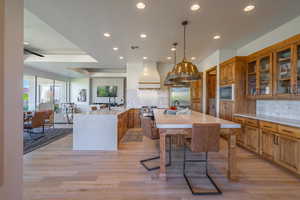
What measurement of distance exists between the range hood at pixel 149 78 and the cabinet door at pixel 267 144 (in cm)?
395

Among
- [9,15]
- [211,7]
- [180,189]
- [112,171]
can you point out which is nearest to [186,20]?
[211,7]

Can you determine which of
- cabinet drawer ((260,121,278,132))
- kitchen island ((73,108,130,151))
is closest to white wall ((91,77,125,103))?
kitchen island ((73,108,130,151))

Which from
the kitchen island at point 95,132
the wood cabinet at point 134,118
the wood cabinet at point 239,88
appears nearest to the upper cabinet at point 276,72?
the wood cabinet at point 239,88

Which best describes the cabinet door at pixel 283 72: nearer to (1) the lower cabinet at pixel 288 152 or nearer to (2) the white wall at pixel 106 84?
(1) the lower cabinet at pixel 288 152

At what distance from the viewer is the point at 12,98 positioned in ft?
4.24

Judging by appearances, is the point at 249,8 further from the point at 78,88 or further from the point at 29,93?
the point at 78,88

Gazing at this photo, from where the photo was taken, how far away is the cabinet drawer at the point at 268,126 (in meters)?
2.61

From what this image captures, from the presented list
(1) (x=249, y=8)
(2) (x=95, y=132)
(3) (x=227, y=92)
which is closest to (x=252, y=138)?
(3) (x=227, y=92)

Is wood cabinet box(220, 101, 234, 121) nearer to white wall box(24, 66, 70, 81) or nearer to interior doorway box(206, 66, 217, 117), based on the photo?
interior doorway box(206, 66, 217, 117)

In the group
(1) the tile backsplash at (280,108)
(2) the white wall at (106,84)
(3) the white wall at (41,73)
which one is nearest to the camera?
(1) the tile backsplash at (280,108)

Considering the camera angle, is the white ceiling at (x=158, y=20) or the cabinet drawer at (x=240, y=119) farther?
the cabinet drawer at (x=240, y=119)

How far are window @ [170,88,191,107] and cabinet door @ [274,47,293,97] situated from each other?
343 cm

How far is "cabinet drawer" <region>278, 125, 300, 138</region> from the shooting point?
7.35ft

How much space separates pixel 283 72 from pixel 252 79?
0.76 metres
